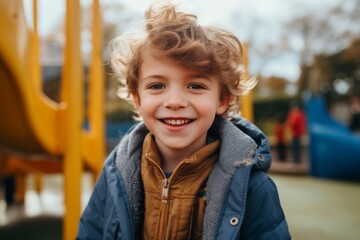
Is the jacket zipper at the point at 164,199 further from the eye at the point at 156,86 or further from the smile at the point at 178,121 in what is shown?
the eye at the point at 156,86

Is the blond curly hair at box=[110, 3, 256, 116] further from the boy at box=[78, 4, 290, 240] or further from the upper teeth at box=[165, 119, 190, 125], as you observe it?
the upper teeth at box=[165, 119, 190, 125]

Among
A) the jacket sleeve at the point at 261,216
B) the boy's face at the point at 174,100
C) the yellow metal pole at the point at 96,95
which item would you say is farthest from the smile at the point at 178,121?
the yellow metal pole at the point at 96,95

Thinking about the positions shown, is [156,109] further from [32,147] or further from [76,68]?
[32,147]

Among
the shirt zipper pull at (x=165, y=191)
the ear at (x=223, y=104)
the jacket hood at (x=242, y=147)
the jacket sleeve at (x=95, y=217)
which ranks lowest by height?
the jacket sleeve at (x=95, y=217)

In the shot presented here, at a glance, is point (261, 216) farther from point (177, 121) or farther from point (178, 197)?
point (177, 121)

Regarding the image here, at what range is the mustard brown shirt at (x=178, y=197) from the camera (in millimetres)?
1110

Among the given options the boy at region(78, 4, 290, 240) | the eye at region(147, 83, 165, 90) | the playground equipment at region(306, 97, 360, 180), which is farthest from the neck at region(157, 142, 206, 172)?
the playground equipment at region(306, 97, 360, 180)

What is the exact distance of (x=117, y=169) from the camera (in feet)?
4.13

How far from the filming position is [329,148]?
5352 mm

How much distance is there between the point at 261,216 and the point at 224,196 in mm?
121

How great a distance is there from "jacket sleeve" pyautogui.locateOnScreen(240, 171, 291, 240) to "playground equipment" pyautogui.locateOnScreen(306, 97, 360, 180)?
15.0 feet

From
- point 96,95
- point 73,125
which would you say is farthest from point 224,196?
point 96,95

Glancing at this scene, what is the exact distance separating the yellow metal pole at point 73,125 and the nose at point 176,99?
1125mm

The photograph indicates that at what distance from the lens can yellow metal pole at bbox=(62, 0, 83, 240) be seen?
205 cm
